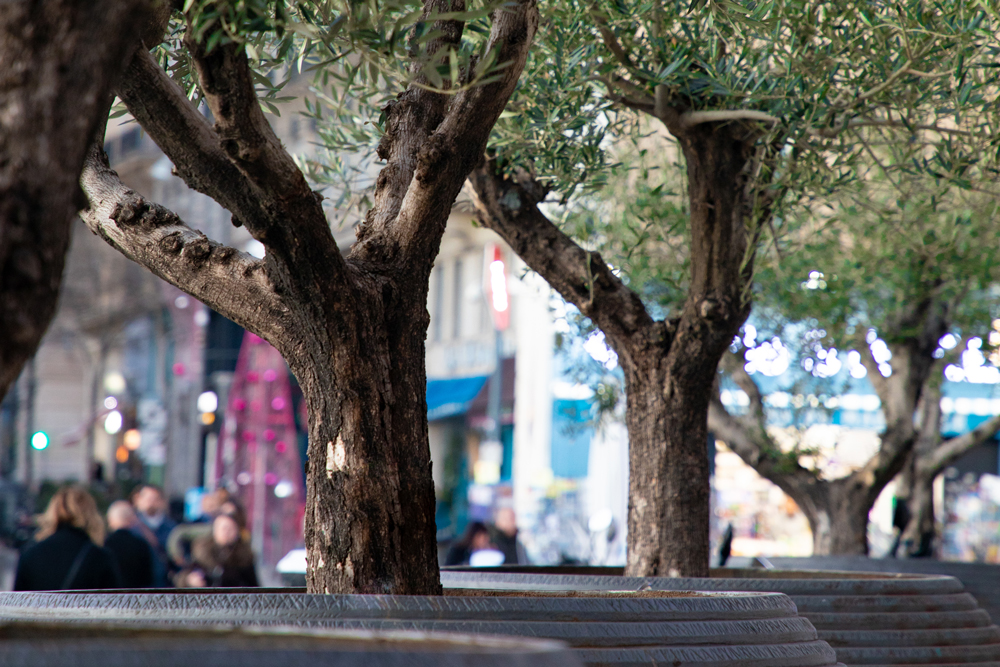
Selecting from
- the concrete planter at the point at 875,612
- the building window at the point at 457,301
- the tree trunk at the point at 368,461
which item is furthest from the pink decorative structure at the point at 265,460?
the tree trunk at the point at 368,461

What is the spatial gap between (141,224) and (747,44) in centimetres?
237

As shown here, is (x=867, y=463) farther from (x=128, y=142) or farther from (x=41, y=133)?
(x=128, y=142)

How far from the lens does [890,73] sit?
410cm

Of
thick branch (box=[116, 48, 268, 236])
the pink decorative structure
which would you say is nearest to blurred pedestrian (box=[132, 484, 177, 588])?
the pink decorative structure

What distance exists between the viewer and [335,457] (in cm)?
277

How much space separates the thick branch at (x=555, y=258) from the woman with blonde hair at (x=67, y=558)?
4333mm

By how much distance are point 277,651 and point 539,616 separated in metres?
0.93

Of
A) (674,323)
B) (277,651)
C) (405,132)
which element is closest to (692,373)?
(674,323)

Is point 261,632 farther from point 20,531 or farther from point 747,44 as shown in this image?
point 20,531

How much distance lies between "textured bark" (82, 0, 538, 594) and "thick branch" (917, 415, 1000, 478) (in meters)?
6.74

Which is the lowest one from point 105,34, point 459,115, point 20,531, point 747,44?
point 20,531

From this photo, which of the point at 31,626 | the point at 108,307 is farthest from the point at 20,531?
the point at 31,626

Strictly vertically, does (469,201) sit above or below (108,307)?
below

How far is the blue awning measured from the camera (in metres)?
23.5
